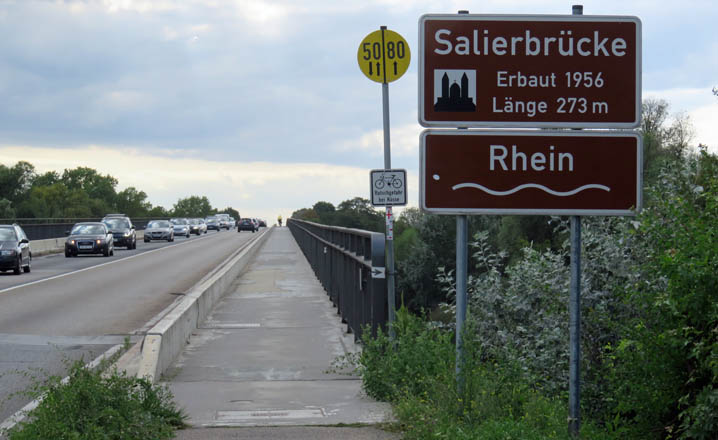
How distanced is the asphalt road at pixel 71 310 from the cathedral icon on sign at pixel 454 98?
10.5ft

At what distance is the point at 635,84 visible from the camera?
18.2 ft

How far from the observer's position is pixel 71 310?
1634cm

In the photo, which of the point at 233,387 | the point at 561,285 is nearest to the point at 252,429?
the point at 233,387

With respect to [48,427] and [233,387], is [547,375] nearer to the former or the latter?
[233,387]

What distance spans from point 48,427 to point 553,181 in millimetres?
3654

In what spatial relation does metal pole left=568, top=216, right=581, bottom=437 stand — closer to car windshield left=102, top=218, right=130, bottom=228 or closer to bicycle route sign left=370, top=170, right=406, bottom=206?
bicycle route sign left=370, top=170, right=406, bottom=206

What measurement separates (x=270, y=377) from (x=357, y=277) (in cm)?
242

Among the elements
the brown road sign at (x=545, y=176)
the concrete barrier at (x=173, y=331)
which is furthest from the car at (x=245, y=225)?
the brown road sign at (x=545, y=176)

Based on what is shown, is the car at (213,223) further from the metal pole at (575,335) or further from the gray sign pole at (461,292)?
the metal pole at (575,335)

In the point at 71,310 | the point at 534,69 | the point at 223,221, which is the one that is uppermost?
the point at 534,69

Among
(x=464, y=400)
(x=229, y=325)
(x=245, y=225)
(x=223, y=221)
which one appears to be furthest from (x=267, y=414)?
(x=223, y=221)

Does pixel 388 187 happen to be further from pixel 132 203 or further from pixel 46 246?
pixel 132 203

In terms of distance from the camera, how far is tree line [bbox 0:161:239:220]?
103 m

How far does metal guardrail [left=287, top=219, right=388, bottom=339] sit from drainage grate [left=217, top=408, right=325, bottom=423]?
178 centimetres
